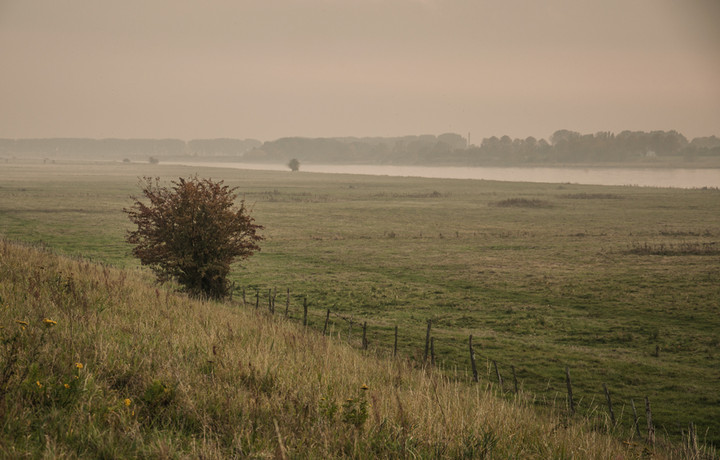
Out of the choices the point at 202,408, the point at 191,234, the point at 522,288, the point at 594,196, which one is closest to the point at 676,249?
the point at 522,288

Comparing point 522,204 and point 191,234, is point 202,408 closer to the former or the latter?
point 191,234

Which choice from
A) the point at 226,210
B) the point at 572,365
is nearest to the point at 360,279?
the point at 226,210

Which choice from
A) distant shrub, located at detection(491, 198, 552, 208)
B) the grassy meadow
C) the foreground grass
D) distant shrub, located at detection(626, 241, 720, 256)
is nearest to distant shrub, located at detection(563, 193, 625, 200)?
distant shrub, located at detection(491, 198, 552, 208)

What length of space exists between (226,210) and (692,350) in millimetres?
17684

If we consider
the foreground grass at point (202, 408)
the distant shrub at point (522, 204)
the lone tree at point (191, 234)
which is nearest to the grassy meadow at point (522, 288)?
the lone tree at point (191, 234)

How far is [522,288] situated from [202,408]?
1002 inches

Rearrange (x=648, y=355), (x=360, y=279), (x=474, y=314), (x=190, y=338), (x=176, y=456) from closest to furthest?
(x=176, y=456), (x=190, y=338), (x=648, y=355), (x=474, y=314), (x=360, y=279)

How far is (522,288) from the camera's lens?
29.7 metres

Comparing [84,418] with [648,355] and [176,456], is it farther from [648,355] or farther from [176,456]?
[648,355]

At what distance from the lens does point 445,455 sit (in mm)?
5875

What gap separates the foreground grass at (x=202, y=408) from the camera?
5457mm

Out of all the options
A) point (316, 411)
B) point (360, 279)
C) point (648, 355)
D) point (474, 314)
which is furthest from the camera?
point (360, 279)

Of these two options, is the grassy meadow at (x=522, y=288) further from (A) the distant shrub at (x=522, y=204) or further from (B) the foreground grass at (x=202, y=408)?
(A) the distant shrub at (x=522, y=204)

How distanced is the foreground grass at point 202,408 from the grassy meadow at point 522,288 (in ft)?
13.7
